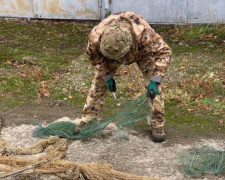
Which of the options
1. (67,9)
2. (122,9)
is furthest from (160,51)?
(67,9)

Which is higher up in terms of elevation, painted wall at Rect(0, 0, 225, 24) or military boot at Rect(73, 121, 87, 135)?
painted wall at Rect(0, 0, 225, 24)

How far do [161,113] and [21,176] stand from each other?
1.82 metres

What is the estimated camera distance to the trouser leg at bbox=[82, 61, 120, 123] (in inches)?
169

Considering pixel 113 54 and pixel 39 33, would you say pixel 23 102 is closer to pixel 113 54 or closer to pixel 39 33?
pixel 113 54

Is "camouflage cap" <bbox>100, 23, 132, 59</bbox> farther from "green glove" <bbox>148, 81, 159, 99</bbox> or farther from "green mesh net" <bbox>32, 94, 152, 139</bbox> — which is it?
"green mesh net" <bbox>32, 94, 152, 139</bbox>

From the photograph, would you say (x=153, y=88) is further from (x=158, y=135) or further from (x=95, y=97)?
(x=95, y=97)

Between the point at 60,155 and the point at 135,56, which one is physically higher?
the point at 135,56

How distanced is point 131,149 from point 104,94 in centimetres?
81

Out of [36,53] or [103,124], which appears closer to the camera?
[103,124]

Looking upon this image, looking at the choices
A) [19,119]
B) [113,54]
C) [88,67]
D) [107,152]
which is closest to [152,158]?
[107,152]

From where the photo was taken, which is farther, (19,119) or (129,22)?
(19,119)

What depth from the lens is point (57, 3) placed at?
9406 millimetres

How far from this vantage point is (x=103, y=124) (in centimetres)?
436

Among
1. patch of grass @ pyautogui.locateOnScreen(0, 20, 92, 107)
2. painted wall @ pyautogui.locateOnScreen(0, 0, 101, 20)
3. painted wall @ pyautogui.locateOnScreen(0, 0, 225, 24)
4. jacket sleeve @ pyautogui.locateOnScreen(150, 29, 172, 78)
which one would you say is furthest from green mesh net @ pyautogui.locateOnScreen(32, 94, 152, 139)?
painted wall @ pyautogui.locateOnScreen(0, 0, 101, 20)
